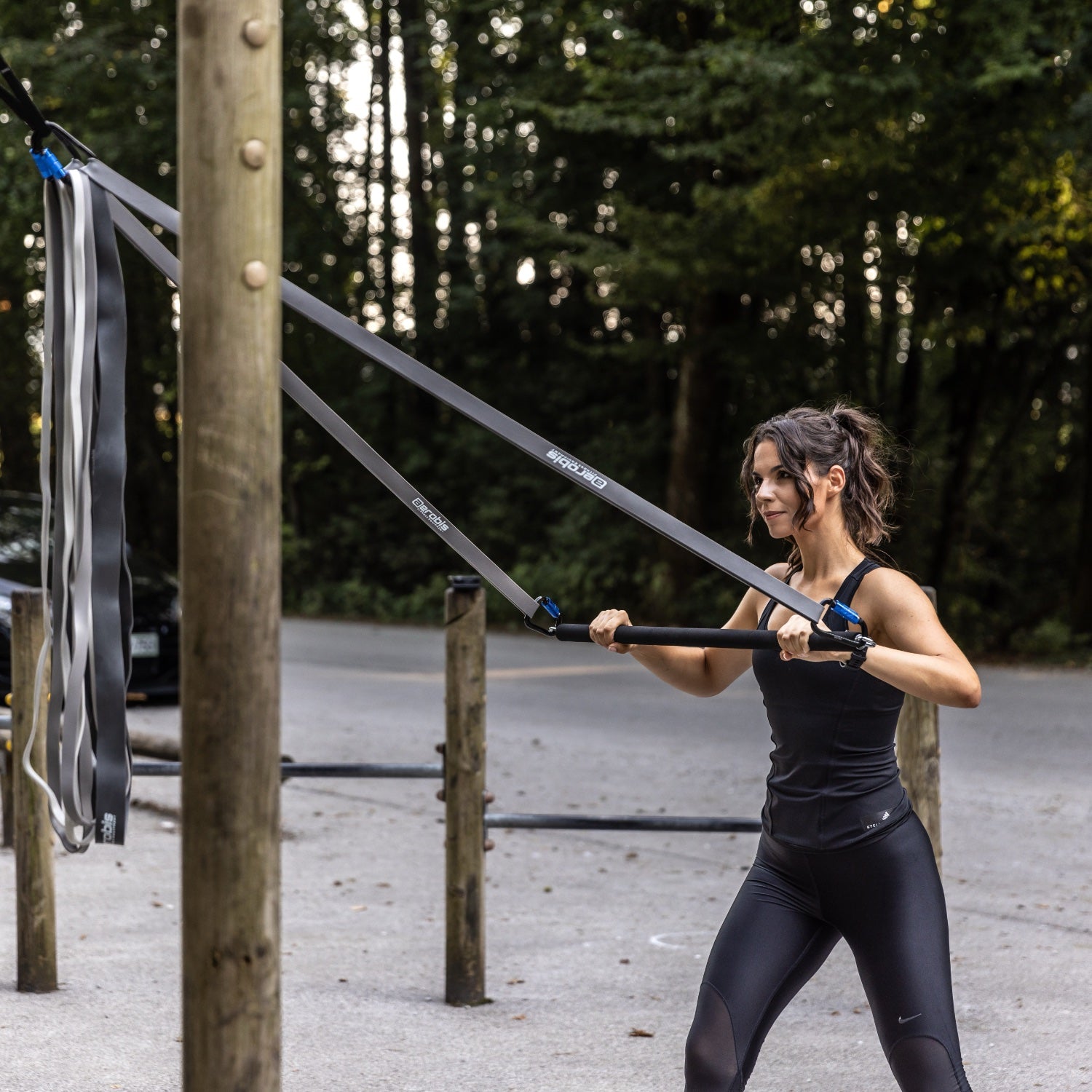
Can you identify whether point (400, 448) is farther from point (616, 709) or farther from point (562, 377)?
point (616, 709)

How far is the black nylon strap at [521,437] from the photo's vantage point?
2.57m

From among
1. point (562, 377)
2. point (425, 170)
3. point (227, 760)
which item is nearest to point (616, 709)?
point (227, 760)

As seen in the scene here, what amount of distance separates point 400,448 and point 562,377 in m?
3.57

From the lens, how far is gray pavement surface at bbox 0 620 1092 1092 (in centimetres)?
416

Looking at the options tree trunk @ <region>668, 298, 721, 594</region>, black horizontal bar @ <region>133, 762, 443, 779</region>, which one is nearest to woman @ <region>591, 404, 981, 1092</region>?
black horizontal bar @ <region>133, 762, 443, 779</region>

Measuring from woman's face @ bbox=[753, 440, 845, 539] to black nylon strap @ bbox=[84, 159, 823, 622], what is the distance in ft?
1.38

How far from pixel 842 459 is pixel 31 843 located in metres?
2.91

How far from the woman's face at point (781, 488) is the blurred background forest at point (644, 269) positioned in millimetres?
8426

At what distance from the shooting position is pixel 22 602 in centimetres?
468

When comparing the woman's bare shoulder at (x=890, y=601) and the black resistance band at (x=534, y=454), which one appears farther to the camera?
the woman's bare shoulder at (x=890, y=601)

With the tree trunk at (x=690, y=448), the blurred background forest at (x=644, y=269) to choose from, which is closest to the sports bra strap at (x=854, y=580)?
the blurred background forest at (x=644, y=269)

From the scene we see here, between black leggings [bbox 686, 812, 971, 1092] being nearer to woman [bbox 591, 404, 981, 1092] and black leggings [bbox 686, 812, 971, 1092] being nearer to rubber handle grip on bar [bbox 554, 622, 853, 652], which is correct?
woman [bbox 591, 404, 981, 1092]

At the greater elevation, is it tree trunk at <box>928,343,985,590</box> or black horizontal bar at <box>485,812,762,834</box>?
tree trunk at <box>928,343,985,590</box>

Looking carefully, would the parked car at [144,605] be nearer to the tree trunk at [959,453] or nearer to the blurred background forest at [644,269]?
the blurred background forest at [644,269]
